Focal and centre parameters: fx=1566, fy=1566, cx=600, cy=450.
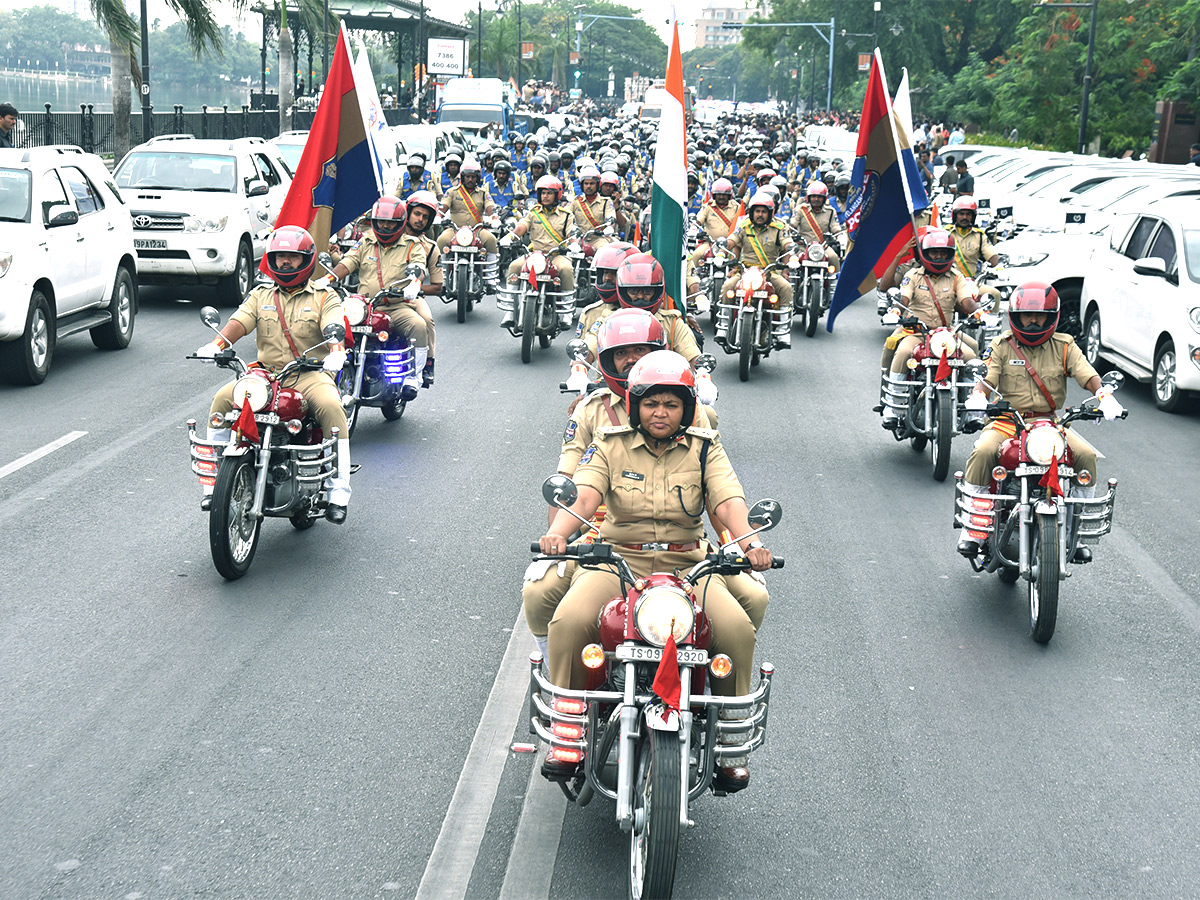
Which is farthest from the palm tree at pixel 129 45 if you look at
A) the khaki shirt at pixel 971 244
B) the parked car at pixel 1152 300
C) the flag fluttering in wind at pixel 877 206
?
the flag fluttering in wind at pixel 877 206

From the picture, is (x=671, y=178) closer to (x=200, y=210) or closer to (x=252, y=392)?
(x=252, y=392)

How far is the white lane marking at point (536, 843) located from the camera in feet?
15.9

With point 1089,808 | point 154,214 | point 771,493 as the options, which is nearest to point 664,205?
point 771,493

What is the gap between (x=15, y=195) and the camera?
14.2 metres

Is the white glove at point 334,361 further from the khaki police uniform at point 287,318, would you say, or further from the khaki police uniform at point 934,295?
the khaki police uniform at point 934,295

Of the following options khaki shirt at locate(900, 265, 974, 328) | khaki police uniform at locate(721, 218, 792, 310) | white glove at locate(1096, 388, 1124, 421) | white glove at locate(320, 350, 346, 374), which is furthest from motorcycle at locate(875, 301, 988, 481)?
white glove at locate(320, 350, 346, 374)

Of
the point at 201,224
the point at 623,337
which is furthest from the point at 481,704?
the point at 201,224

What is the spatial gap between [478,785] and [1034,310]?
4795mm

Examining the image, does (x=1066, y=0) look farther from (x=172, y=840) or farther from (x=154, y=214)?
(x=172, y=840)

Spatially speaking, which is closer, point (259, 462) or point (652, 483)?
point (652, 483)

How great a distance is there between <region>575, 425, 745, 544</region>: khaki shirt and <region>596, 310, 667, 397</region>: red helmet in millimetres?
960

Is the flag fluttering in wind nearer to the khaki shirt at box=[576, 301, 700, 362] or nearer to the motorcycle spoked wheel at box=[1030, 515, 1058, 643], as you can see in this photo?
the khaki shirt at box=[576, 301, 700, 362]

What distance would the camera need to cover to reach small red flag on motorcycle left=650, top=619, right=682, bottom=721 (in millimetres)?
4625

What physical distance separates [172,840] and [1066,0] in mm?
51397
